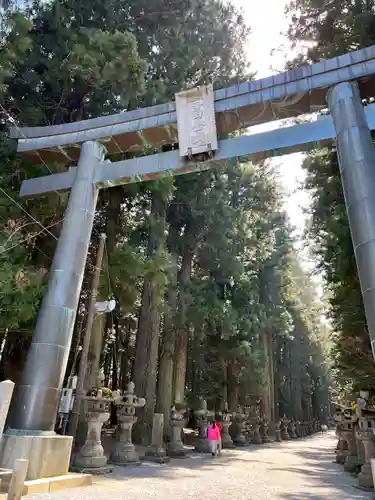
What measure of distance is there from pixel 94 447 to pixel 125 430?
149 cm

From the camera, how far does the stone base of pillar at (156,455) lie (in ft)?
31.2

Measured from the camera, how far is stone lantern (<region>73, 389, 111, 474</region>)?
23.1 feet

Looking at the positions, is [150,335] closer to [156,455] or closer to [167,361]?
[167,361]

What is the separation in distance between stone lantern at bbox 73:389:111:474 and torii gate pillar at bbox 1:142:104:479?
1966mm

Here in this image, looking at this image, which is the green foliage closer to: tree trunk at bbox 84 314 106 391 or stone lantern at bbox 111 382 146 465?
stone lantern at bbox 111 382 146 465

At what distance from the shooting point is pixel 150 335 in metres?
12.4

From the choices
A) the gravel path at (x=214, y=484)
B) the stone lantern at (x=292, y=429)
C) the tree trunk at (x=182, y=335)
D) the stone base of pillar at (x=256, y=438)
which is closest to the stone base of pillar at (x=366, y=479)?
the gravel path at (x=214, y=484)

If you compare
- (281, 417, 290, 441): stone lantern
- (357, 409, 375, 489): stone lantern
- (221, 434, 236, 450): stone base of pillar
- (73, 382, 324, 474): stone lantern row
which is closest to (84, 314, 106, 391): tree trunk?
(73, 382, 324, 474): stone lantern row

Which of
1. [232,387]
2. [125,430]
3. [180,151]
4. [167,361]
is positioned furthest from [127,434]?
[232,387]

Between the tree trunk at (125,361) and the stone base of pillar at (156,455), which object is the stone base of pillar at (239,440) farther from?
the stone base of pillar at (156,455)

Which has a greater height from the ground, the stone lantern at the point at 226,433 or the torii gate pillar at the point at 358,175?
the torii gate pillar at the point at 358,175

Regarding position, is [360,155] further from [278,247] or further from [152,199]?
[278,247]

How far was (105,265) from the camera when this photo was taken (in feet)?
29.7

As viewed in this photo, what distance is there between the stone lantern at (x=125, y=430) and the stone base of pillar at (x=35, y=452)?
319cm
